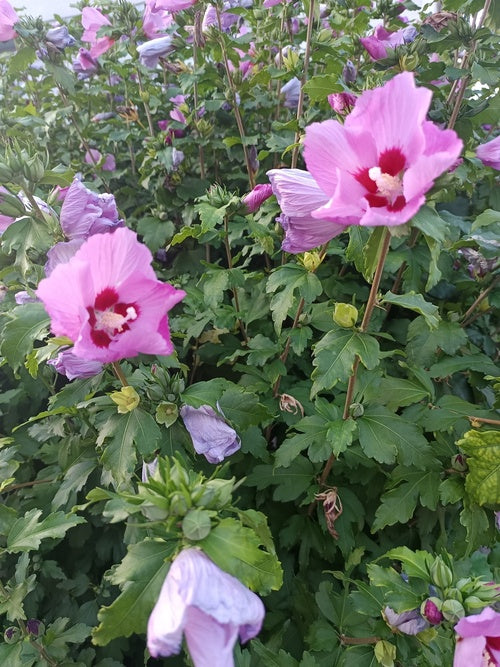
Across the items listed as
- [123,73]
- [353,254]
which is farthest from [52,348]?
[123,73]

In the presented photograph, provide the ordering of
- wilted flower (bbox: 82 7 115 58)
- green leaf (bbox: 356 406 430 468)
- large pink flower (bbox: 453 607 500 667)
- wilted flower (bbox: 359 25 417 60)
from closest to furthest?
large pink flower (bbox: 453 607 500 667)
green leaf (bbox: 356 406 430 468)
wilted flower (bbox: 359 25 417 60)
wilted flower (bbox: 82 7 115 58)

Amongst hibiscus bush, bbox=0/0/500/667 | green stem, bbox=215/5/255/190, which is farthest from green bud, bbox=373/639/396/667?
green stem, bbox=215/5/255/190

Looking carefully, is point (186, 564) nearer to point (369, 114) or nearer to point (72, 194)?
point (369, 114)

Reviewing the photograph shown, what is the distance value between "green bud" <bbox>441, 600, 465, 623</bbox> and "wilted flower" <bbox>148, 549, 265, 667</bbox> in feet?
1.45

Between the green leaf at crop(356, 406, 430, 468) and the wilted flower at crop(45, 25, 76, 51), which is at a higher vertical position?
the wilted flower at crop(45, 25, 76, 51)

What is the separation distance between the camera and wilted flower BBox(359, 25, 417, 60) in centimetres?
177

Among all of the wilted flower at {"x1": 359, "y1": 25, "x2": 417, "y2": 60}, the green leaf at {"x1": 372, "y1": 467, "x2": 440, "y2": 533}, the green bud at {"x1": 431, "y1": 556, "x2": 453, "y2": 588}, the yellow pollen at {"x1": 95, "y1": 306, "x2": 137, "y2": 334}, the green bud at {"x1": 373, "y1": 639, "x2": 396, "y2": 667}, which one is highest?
the wilted flower at {"x1": 359, "y1": 25, "x2": 417, "y2": 60}

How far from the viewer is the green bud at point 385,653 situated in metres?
1.09

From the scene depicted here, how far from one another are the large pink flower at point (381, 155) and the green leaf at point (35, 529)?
0.88 m

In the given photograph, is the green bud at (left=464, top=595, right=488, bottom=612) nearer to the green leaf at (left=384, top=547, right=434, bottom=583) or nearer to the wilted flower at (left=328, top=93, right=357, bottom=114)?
the green leaf at (left=384, top=547, right=434, bottom=583)

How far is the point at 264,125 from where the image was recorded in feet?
8.04

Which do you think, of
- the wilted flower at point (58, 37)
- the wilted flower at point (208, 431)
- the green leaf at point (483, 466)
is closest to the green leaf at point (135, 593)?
the wilted flower at point (208, 431)

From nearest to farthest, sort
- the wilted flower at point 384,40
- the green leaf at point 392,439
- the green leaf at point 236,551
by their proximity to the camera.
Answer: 1. the green leaf at point 236,551
2. the green leaf at point 392,439
3. the wilted flower at point 384,40

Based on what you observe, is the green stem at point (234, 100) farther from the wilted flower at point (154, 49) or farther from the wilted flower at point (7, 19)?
the wilted flower at point (7, 19)
